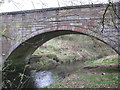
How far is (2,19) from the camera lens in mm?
9023

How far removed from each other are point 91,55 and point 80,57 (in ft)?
7.06

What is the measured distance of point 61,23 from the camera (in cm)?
723

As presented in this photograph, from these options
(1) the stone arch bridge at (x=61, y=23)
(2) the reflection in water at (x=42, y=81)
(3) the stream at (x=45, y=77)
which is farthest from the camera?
(3) the stream at (x=45, y=77)

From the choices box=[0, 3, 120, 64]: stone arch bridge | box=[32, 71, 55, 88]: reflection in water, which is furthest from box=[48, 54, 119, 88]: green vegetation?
box=[0, 3, 120, 64]: stone arch bridge

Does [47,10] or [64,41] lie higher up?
[47,10]

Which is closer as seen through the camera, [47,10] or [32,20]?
[47,10]

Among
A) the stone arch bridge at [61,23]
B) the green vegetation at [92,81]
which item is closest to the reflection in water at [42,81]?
the green vegetation at [92,81]

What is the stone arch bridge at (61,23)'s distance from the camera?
20.0 ft

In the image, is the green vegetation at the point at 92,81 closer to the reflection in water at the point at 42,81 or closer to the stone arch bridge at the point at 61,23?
the reflection in water at the point at 42,81

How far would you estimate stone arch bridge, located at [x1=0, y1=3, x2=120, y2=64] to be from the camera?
611 centimetres

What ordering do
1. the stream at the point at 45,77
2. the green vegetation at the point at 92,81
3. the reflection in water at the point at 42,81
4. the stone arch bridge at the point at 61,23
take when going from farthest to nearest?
the stream at the point at 45,77 < the reflection in water at the point at 42,81 < the stone arch bridge at the point at 61,23 < the green vegetation at the point at 92,81

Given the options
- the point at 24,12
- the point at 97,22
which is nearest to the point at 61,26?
the point at 97,22

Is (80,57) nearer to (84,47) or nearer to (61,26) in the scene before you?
(84,47)

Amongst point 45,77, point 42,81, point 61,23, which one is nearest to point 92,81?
point 42,81
